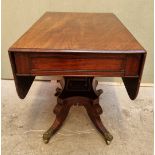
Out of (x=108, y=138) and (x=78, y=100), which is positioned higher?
(x=78, y=100)

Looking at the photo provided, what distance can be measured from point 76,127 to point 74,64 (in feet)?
2.36

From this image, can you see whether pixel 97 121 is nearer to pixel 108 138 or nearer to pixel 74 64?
pixel 108 138

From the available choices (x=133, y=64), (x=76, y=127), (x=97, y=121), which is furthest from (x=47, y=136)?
(x=133, y=64)

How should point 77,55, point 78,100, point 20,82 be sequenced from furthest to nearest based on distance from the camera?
point 78,100 < point 20,82 < point 77,55

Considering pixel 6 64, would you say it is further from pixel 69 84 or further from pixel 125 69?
pixel 125 69

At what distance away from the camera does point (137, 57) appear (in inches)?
34.8

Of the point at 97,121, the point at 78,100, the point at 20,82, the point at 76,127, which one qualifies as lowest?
the point at 76,127

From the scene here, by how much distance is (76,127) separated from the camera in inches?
58.6

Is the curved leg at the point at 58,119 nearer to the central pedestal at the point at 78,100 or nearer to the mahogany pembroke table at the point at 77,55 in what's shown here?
the central pedestal at the point at 78,100

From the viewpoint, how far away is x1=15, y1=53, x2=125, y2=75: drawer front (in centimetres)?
Answer: 89

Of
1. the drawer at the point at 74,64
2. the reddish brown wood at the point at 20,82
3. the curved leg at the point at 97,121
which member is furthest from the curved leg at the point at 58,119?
the drawer at the point at 74,64

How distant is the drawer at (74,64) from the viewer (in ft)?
2.90

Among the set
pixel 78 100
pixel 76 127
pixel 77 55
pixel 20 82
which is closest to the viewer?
pixel 77 55

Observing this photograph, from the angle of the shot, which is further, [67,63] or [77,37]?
[77,37]
